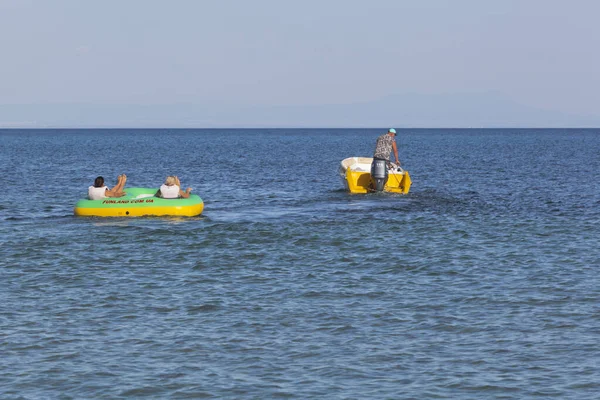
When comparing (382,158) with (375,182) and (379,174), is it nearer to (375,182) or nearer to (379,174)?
(379,174)

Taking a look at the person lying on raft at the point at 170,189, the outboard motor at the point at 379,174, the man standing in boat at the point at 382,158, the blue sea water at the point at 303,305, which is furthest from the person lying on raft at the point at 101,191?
the outboard motor at the point at 379,174

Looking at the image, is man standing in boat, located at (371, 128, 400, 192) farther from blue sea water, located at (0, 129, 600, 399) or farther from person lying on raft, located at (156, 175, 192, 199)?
person lying on raft, located at (156, 175, 192, 199)

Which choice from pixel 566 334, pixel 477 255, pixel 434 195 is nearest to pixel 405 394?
pixel 566 334

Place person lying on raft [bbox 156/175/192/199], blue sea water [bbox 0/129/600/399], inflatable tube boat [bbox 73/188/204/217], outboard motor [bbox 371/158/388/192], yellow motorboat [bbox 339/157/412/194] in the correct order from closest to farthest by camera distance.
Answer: blue sea water [bbox 0/129/600/399]
inflatable tube boat [bbox 73/188/204/217]
person lying on raft [bbox 156/175/192/199]
outboard motor [bbox 371/158/388/192]
yellow motorboat [bbox 339/157/412/194]

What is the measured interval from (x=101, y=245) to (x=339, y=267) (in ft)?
21.0

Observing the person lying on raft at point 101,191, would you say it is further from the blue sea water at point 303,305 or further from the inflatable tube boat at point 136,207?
the blue sea water at point 303,305

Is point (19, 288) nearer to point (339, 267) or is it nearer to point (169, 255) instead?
point (169, 255)

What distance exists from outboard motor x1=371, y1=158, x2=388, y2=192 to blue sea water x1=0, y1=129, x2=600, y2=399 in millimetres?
3300

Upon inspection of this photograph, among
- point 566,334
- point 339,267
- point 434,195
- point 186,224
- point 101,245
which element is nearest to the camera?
point 566,334

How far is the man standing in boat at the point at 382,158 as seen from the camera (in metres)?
31.9

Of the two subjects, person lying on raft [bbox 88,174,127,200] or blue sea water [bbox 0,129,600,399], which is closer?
blue sea water [bbox 0,129,600,399]

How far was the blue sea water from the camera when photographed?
36.5 feet

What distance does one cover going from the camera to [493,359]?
469 inches

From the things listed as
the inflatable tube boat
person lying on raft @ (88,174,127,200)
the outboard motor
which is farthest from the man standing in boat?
person lying on raft @ (88,174,127,200)
